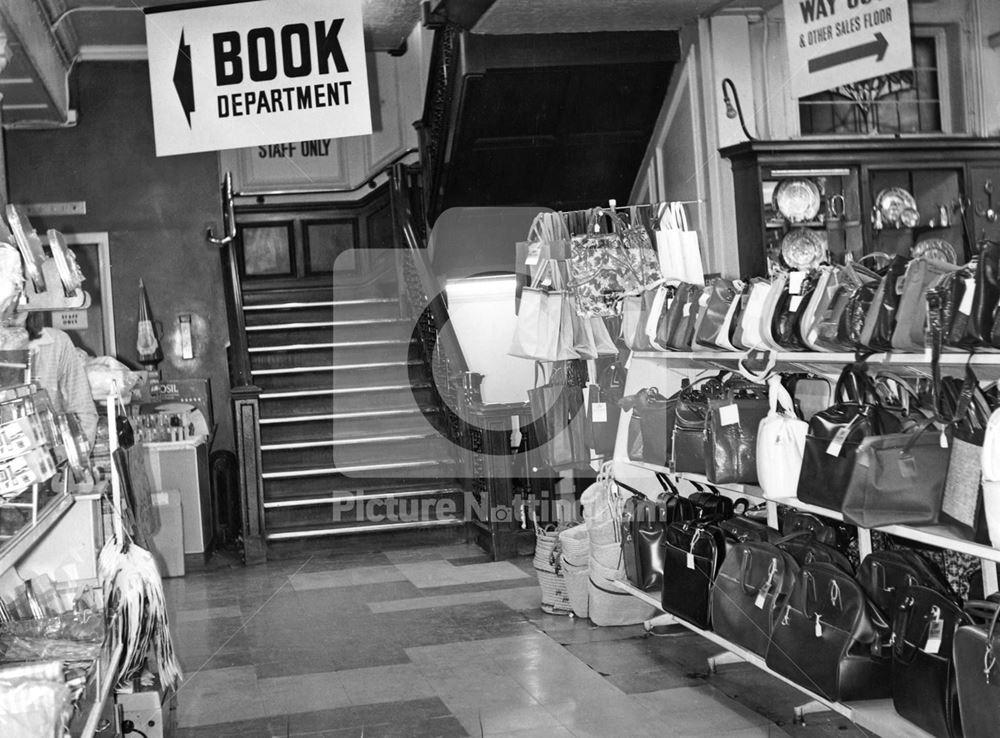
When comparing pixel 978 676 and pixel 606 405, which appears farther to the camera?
pixel 606 405

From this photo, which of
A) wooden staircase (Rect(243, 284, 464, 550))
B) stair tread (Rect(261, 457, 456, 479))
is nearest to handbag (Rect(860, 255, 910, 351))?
wooden staircase (Rect(243, 284, 464, 550))

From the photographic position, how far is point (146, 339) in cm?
1015

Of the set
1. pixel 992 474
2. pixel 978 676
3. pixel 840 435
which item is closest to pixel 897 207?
pixel 840 435

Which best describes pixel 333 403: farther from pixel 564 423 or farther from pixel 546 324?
pixel 546 324

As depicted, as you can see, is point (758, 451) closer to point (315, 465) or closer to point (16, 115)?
point (315, 465)

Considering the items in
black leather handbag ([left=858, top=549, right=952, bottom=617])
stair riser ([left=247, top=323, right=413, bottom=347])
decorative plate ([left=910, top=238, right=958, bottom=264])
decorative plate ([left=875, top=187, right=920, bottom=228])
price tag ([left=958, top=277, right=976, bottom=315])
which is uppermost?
decorative plate ([left=875, top=187, right=920, bottom=228])

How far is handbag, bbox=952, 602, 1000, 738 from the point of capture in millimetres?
2996

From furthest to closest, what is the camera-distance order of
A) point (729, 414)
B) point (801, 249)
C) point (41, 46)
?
point (41, 46) → point (801, 249) → point (729, 414)

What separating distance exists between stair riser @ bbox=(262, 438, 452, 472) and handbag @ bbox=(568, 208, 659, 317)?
377 cm

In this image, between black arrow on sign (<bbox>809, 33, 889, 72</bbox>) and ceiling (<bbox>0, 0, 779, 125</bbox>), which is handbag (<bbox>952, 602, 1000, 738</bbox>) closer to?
black arrow on sign (<bbox>809, 33, 889, 72</bbox>)

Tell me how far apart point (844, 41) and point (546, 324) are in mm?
2089

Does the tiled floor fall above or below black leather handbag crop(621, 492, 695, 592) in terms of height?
below

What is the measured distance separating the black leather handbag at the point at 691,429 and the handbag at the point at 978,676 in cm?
186

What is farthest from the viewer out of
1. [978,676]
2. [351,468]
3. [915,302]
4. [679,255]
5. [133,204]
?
[133,204]
